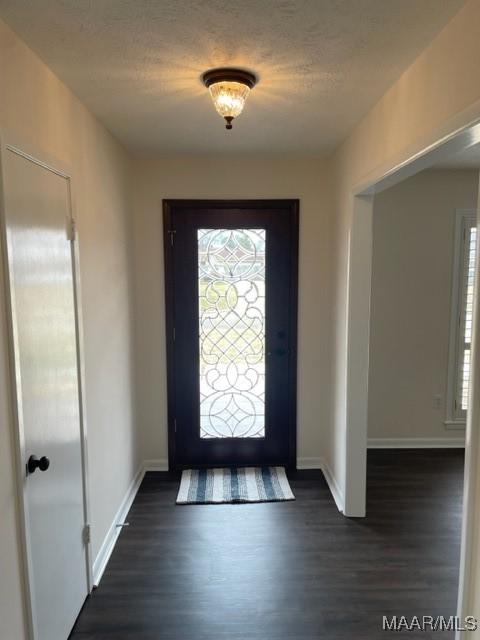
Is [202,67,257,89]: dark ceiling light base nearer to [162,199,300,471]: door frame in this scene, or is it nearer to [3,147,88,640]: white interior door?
[3,147,88,640]: white interior door

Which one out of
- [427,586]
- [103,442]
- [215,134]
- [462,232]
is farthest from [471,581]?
[462,232]

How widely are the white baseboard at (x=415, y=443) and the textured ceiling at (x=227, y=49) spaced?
2.87 m

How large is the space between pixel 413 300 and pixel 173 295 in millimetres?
2152

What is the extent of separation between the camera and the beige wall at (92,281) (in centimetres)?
149

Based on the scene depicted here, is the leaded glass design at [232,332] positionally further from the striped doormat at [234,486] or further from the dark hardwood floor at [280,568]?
the dark hardwood floor at [280,568]

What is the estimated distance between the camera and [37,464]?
163cm

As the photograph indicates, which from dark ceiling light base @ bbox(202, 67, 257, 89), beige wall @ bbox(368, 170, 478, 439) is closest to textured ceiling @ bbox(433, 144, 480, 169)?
beige wall @ bbox(368, 170, 478, 439)

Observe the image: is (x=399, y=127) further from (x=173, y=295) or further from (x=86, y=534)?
(x=86, y=534)

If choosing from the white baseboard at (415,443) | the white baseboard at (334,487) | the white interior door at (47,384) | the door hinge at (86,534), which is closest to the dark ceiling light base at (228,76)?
the white interior door at (47,384)

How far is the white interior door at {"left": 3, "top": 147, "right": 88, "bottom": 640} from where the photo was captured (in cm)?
156

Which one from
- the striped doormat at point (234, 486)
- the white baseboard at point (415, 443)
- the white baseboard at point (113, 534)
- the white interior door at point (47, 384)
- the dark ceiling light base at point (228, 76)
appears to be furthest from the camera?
the white baseboard at point (415, 443)

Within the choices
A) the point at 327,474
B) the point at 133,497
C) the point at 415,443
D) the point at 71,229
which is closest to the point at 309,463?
the point at 327,474

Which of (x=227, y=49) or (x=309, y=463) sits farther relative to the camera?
(x=309, y=463)

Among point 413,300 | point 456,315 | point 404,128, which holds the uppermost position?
point 404,128
